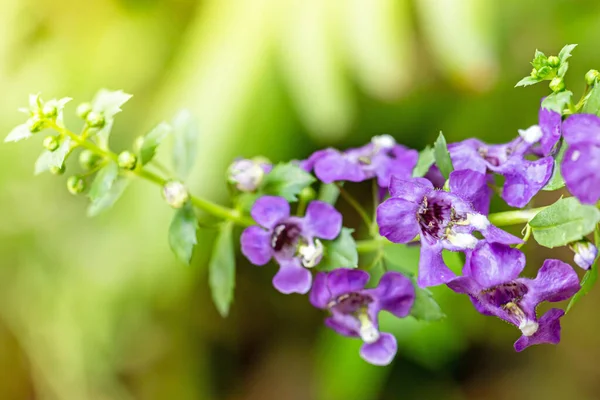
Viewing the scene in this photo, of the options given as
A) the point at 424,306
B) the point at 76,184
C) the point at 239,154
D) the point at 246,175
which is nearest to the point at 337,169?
the point at 246,175

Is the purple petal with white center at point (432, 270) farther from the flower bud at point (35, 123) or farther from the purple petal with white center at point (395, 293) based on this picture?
the flower bud at point (35, 123)

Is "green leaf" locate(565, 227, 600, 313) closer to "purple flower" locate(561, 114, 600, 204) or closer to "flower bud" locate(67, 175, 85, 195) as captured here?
"purple flower" locate(561, 114, 600, 204)

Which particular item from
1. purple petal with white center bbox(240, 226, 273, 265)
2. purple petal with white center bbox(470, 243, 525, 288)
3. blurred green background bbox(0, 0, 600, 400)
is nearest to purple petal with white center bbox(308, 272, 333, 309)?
purple petal with white center bbox(240, 226, 273, 265)

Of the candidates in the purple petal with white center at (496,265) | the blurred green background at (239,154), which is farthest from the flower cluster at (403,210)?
the blurred green background at (239,154)

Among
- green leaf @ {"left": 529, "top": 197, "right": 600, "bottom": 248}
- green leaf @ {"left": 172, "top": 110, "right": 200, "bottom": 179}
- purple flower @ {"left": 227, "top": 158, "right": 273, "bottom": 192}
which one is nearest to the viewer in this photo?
green leaf @ {"left": 529, "top": 197, "right": 600, "bottom": 248}

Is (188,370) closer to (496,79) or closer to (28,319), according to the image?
(28,319)

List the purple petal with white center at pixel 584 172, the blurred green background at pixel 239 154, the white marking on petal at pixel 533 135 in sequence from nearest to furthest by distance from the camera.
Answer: the purple petal with white center at pixel 584 172 < the white marking on petal at pixel 533 135 < the blurred green background at pixel 239 154
